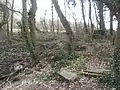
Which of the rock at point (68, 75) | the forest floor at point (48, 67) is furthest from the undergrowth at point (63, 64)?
the rock at point (68, 75)

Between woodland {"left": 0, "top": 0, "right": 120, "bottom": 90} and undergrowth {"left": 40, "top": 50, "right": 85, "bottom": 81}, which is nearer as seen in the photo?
woodland {"left": 0, "top": 0, "right": 120, "bottom": 90}

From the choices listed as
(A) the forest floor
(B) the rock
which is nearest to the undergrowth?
(A) the forest floor

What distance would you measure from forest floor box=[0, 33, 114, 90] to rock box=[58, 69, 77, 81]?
14 centimetres

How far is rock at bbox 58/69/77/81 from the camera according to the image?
25.7 ft

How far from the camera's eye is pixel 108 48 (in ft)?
37.1

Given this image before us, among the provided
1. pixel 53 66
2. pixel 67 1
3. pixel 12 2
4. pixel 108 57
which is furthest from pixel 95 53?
pixel 12 2

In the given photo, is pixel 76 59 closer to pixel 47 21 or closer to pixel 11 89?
pixel 11 89

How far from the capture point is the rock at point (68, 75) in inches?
308

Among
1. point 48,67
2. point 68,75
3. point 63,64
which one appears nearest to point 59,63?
point 63,64

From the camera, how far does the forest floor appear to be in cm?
771

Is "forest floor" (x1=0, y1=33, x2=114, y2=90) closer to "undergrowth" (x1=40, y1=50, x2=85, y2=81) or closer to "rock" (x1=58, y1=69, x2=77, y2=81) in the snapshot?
"undergrowth" (x1=40, y1=50, x2=85, y2=81)

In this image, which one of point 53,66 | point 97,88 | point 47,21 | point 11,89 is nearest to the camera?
point 97,88

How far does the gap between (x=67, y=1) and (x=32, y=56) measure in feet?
29.9

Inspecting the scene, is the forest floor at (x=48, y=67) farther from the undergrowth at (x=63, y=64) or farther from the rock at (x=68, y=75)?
the rock at (x=68, y=75)
